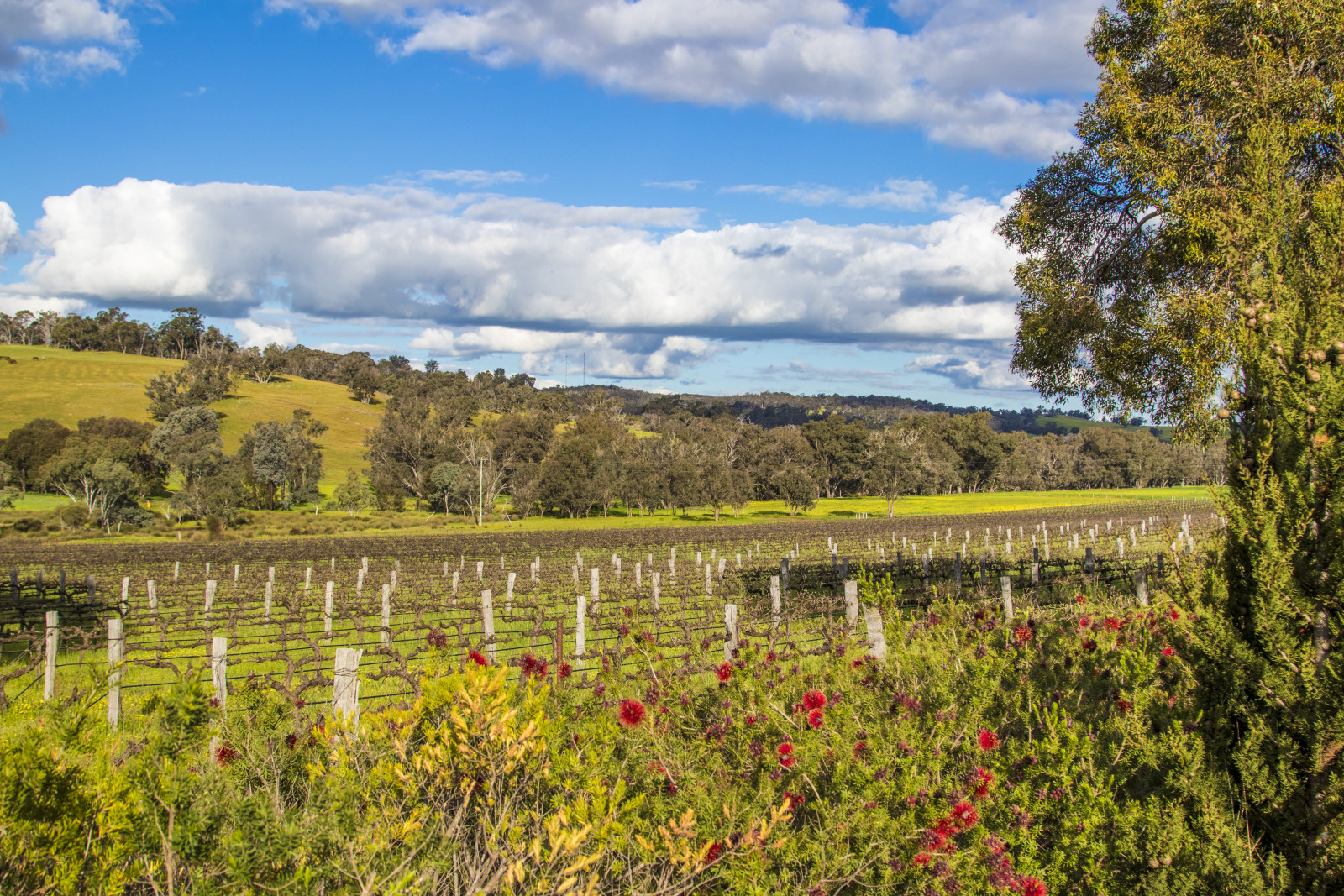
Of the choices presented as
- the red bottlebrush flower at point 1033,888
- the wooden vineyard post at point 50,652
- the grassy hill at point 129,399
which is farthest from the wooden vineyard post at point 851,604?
the grassy hill at point 129,399

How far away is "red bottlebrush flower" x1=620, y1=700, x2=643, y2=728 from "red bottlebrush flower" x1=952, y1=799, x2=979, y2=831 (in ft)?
4.78

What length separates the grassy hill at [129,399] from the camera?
278ft

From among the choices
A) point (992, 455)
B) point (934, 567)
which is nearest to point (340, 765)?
point (934, 567)

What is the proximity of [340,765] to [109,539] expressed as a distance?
5820cm

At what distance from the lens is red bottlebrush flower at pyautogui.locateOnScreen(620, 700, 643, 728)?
3.77m

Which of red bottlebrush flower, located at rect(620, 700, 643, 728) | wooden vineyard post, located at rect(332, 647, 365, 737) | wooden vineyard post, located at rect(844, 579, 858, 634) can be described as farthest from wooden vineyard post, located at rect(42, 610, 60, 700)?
wooden vineyard post, located at rect(844, 579, 858, 634)

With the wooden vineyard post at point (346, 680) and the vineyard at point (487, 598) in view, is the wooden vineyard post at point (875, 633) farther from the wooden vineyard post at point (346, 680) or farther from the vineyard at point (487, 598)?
the wooden vineyard post at point (346, 680)

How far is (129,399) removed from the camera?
305ft

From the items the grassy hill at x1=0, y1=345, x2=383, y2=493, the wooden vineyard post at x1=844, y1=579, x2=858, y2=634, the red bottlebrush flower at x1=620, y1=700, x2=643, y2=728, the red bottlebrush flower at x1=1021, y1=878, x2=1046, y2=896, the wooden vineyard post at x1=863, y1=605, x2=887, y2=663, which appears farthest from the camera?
the grassy hill at x1=0, y1=345, x2=383, y2=493

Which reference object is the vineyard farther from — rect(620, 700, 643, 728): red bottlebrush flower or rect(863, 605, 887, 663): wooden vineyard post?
rect(620, 700, 643, 728): red bottlebrush flower

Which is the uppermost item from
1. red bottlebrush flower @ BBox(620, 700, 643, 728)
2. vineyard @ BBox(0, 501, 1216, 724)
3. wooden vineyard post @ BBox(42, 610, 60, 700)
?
red bottlebrush flower @ BBox(620, 700, 643, 728)

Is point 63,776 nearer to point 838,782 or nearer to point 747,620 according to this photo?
point 838,782

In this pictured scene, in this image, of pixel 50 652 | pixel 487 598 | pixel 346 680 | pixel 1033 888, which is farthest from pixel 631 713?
pixel 50 652

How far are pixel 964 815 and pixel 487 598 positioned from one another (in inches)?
358
